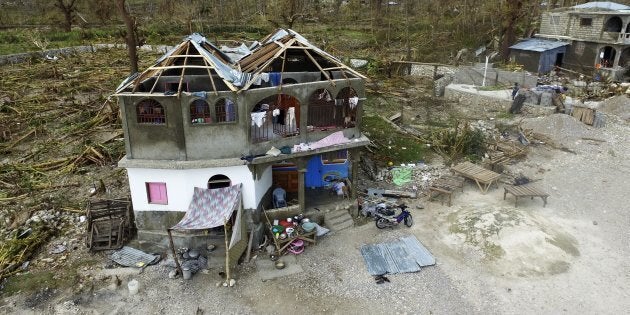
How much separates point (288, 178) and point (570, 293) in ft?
42.1

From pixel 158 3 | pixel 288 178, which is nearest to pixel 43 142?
pixel 288 178

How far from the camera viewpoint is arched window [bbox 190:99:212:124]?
17.5m

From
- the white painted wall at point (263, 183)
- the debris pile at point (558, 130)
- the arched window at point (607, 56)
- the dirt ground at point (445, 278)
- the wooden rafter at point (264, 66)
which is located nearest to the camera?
the dirt ground at point (445, 278)

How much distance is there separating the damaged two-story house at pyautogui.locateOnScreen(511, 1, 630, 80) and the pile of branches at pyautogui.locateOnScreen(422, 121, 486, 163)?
19.7m

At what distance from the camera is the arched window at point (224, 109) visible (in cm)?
1750

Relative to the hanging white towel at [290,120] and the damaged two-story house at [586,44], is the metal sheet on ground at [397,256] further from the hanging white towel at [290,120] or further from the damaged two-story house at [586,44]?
the damaged two-story house at [586,44]

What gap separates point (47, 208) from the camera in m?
21.3

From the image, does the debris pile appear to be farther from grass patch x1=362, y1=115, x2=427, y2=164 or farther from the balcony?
the balcony

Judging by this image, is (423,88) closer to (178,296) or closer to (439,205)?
(439,205)

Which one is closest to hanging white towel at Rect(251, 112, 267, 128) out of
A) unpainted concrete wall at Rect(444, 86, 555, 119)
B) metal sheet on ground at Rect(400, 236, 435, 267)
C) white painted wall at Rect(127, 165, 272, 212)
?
white painted wall at Rect(127, 165, 272, 212)

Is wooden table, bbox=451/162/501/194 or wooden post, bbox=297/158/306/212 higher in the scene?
wooden post, bbox=297/158/306/212

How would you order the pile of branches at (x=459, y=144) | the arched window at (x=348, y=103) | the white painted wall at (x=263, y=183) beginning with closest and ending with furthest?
the white painted wall at (x=263, y=183) → the arched window at (x=348, y=103) → the pile of branches at (x=459, y=144)

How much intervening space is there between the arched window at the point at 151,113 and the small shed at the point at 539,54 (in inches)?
1511

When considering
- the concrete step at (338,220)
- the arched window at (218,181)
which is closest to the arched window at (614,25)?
the concrete step at (338,220)
